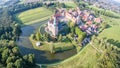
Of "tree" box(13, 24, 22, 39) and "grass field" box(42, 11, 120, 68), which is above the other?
"tree" box(13, 24, 22, 39)

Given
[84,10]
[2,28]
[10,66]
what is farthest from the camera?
[84,10]

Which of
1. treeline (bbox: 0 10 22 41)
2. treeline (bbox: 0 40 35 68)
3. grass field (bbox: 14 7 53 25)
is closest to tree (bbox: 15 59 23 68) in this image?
treeline (bbox: 0 40 35 68)

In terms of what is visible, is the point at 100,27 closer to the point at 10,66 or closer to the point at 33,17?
the point at 33,17

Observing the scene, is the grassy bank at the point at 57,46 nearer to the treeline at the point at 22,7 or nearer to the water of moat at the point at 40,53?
the water of moat at the point at 40,53

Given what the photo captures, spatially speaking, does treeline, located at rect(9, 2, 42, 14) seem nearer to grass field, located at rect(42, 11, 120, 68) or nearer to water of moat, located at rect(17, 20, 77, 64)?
water of moat, located at rect(17, 20, 77, 64)

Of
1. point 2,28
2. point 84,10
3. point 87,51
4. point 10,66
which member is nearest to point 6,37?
point 2,28

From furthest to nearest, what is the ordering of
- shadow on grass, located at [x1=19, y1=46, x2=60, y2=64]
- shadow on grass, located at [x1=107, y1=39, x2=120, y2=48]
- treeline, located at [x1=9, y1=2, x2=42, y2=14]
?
treeline, located at [x1=9, y1=2, x2=42, y2=14]
shadow on grass, located at [x1=107, y1=39, x2=120, y2=48]
shadow on grass, located at [x1=19, y1=46, x2=60, y2=64]

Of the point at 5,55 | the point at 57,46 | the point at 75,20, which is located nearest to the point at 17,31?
the point at 57,46
